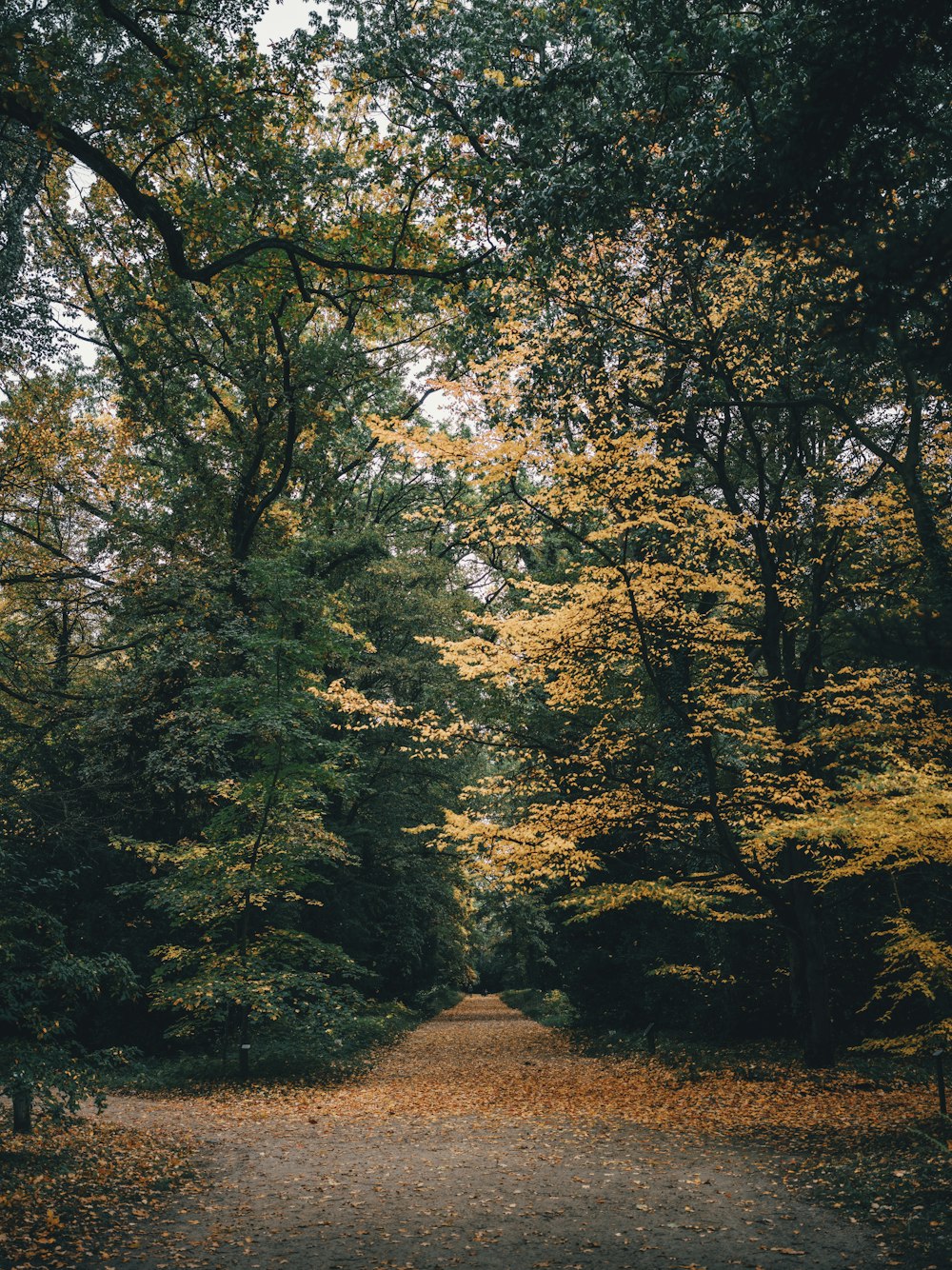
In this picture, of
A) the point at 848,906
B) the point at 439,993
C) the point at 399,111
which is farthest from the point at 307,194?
the point at 439,993

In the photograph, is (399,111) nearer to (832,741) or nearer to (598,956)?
(832,741)

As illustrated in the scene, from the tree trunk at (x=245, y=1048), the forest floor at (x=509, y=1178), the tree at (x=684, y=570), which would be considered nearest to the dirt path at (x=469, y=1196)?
the forest floor at (x=509, y=1178)

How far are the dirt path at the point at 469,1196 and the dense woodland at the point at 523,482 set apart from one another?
65.8 inches

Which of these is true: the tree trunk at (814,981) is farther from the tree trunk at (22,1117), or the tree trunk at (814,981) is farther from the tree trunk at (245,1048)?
the tree trunk at (22,1117)

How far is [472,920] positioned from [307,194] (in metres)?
29.8

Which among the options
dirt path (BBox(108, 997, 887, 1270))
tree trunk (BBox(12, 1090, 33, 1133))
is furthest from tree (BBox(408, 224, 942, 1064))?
tree trunk (BBox(12, 1090, 33, 1133))

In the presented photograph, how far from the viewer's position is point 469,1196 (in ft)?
19.9

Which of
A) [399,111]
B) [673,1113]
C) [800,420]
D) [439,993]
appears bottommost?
[439,993]

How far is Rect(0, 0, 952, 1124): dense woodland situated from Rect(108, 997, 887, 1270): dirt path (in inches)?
65.8

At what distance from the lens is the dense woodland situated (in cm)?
606

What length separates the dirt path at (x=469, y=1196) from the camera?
477 cm

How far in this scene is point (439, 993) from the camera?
101 ft

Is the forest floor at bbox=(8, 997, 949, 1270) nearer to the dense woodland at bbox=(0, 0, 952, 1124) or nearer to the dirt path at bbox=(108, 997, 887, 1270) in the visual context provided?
the dirt path at bbox=(108, 997, 887, 1270)

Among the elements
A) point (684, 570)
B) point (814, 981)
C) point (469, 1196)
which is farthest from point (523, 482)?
point (469, 1196)
